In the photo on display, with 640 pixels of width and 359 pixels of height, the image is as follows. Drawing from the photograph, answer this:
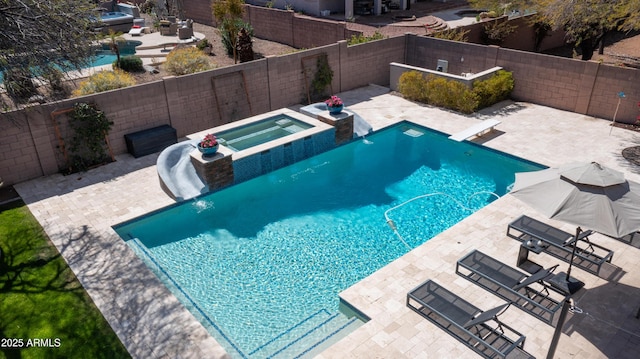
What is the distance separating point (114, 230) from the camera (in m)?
12.8

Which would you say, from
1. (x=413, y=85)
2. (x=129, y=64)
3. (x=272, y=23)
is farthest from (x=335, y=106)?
(x=272, y=23)

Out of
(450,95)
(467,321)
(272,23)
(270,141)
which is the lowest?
(467,321)

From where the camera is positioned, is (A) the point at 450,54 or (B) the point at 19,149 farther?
(A) the point at 450,54

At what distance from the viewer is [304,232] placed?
1300cm

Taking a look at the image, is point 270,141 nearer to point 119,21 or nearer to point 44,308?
point 44,308

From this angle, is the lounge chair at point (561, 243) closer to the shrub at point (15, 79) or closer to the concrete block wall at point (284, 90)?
the concrete block wall at point (284, 90)

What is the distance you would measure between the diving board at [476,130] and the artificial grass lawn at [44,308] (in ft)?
42.5

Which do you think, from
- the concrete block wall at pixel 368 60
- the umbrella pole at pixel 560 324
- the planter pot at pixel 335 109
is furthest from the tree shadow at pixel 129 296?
the concrete block wall at pixel 368 60

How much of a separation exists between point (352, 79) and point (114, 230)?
1402cm

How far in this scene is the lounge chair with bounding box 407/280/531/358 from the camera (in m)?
8.52

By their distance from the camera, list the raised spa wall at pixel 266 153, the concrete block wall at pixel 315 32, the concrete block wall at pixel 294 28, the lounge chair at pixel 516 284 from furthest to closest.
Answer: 1. the concrete block wall at pixel 294 28
2. the concrete block wall at pixel 315 32
3. the raised spa wall at pixel 266 153
4. the lounge chair at pixel 516 284

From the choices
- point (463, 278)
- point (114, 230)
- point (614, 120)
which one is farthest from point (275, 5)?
point (463, 278)

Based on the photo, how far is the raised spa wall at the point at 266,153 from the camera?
14.7 meters

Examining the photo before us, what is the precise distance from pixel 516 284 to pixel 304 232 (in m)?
5.50
